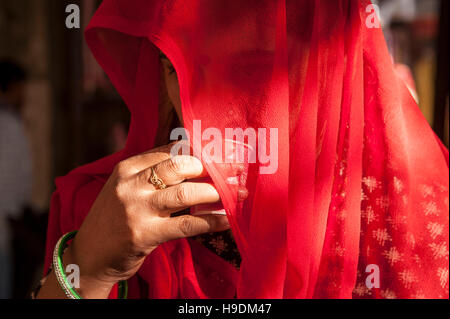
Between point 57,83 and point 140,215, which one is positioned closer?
point 140,215

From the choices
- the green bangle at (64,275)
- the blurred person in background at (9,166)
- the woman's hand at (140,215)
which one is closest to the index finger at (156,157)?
the woman's hand at (140,215)

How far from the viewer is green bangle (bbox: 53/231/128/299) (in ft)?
1.83

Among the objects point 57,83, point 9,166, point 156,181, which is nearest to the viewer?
point 156,181

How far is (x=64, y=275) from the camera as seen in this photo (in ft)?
1.87

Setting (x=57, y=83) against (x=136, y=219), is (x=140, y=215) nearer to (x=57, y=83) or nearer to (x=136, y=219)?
(x=136, y=219)

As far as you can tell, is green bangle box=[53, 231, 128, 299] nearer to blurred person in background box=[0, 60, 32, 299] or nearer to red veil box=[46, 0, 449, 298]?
red veil box=[46, 0, 449, 298]

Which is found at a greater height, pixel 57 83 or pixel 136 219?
pixel 57 83

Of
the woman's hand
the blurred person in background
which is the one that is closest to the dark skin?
the woman's hand

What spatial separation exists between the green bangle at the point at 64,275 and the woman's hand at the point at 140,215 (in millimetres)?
28

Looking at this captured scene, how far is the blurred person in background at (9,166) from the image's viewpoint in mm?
1944

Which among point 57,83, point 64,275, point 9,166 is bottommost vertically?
point 64,275

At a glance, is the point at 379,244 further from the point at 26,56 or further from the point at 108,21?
the point at 26,56

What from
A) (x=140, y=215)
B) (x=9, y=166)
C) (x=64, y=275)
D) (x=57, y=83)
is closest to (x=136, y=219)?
(x=140, y=215)

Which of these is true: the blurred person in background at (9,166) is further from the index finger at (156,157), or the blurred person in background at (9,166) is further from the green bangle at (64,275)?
the index finger at (156,157)
